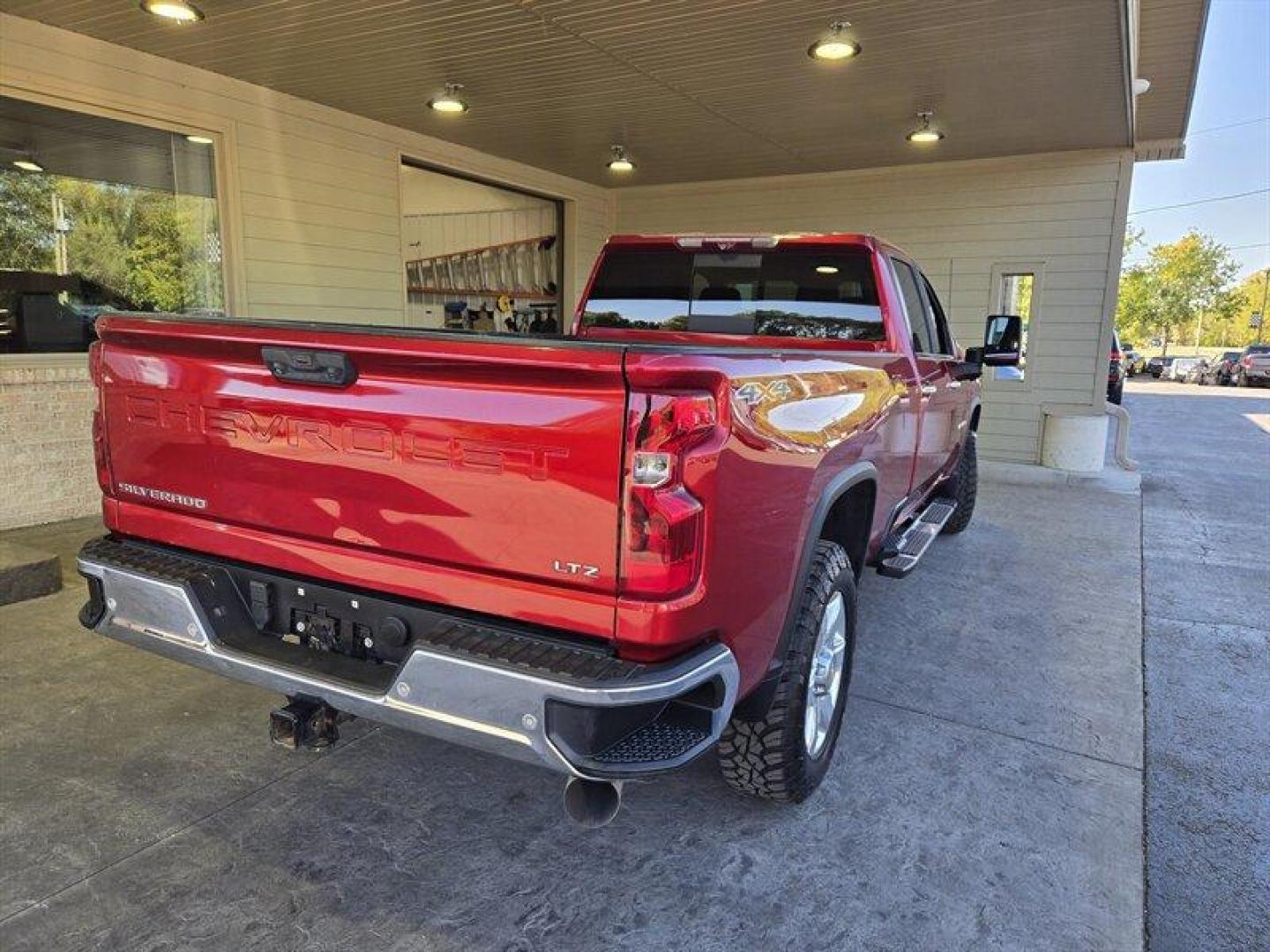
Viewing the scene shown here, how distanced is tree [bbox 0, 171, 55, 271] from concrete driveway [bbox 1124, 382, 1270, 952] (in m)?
7.31

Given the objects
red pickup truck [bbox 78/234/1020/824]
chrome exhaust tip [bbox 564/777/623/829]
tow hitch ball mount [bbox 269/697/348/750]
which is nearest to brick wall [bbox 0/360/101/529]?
red pickup truck [bbox 78/234/1020/824]

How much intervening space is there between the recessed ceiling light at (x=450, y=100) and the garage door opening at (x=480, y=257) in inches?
140

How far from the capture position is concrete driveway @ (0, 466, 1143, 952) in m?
2.22

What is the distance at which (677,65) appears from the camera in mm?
6180

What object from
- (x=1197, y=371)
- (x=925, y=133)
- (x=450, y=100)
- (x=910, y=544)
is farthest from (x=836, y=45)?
(x=1197, y=371)

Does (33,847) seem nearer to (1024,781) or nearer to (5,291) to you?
(1024,781)

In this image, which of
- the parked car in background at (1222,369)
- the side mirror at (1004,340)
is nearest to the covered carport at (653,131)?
the side mirror at (1004,340)

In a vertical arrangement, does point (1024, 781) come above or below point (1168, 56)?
below

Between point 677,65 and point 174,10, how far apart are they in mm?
3365

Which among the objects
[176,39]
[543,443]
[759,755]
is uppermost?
[176,39]

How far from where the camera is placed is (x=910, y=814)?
109 inches

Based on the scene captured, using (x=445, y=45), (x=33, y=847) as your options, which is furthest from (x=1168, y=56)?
(x=33, y=847)

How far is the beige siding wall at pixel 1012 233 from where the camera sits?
352 inches

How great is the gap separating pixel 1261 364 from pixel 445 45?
3534 cm
